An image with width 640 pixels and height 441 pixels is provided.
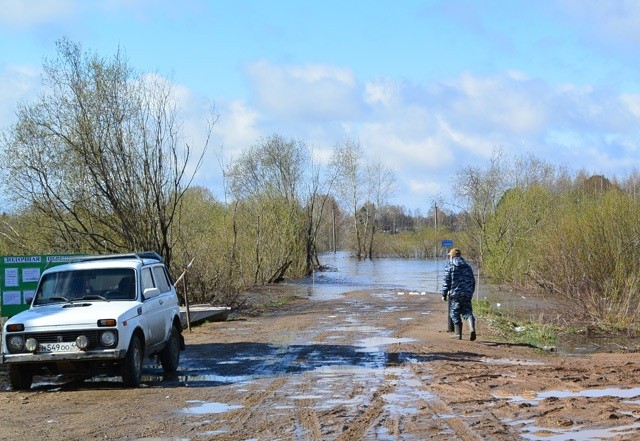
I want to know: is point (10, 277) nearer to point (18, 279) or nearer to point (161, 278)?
point (18, 279)

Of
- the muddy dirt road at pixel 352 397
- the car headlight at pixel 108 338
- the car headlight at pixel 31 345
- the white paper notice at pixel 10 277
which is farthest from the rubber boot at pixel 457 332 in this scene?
the car headlight at pixel 31 345

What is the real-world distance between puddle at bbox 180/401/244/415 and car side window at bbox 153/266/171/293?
4.30 metres

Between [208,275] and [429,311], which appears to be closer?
[429,311]

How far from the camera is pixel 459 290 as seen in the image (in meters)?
18.1

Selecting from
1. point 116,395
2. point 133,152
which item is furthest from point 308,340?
point 133,152

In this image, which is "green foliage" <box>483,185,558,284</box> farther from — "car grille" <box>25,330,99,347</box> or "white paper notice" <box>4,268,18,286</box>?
"car grille" <box>25,330,99,347</box>

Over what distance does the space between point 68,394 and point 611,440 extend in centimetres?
745

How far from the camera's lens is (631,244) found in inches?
980

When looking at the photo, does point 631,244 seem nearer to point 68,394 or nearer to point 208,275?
point 208,275

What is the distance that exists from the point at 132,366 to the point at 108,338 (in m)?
0.61

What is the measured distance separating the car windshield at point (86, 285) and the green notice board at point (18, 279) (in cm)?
241

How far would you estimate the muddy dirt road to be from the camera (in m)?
8.91

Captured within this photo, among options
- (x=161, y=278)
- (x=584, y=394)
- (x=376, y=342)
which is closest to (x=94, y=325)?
(x=161, y=278)

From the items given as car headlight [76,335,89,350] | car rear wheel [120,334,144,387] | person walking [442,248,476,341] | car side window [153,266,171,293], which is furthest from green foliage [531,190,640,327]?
car headlight [76,335,89,350]
